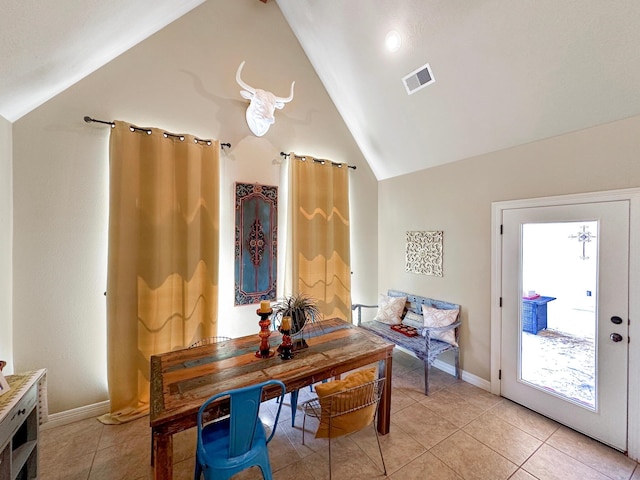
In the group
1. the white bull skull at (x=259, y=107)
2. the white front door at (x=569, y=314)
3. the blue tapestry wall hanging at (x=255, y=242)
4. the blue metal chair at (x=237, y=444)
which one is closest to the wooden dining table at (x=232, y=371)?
the blue metal chair at (x=237, y=444)

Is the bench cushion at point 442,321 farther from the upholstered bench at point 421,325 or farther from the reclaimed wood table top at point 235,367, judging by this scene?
the reclaimed wood table top at point 235,367

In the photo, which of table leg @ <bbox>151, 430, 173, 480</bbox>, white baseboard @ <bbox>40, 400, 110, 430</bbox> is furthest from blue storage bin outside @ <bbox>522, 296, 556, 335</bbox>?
white baseboard @ <bbox>40, 400, 110, 430</bbox>

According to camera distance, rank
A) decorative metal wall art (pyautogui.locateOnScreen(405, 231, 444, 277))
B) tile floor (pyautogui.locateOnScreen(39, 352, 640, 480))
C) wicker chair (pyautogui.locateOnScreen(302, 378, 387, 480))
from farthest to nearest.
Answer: decorative metal wall art (pyautogui.locateOnScreen(405, 231, 444, 277)) → tile floor (pyautogui.locateOnScreen(39, 352, 640, 480)) → wicker chair (pyautogui.locateOnScreen(302, 378, 387, 480))

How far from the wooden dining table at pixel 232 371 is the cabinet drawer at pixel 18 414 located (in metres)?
0.64

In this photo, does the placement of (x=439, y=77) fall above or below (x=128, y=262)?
above

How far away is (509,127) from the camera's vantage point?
8.25ft

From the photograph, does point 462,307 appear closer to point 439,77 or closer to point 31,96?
point 439,77

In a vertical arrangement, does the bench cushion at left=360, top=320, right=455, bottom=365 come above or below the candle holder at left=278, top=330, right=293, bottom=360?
below

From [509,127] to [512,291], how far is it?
1594mm

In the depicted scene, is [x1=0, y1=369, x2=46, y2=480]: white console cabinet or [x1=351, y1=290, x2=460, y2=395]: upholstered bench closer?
[x1=0, y1=369, x2=46, y2=480]: white console cabinet

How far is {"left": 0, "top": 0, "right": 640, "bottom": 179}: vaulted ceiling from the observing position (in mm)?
1683

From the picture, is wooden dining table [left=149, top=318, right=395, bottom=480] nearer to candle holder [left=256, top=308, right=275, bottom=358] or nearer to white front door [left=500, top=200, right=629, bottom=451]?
candle holder [left=256, top=308, right=275, bottom=358]

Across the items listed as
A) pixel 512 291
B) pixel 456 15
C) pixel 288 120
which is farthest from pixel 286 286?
pixel 456 15

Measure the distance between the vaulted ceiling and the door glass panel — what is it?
954 mm
